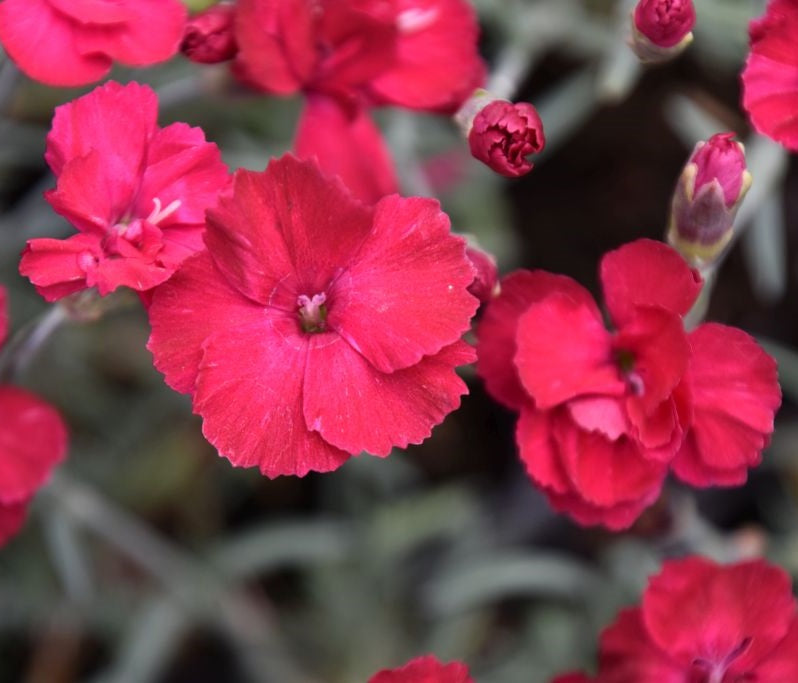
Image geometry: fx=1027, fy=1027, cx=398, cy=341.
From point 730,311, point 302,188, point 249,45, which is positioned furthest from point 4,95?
point 730,311

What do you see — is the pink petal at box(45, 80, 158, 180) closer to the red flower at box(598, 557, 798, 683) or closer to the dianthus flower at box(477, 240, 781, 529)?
the dianthus flower at box(477, 240, 781, 529)

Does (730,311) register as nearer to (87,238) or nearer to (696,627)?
(696,627)

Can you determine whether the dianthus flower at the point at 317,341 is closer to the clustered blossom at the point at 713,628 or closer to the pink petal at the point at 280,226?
the pink petal at the point at 280,226

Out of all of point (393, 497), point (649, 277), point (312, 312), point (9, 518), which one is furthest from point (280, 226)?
point (393, 497)

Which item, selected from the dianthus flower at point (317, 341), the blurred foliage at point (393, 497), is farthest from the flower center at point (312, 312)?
the blurred foliage at point (393, 497)

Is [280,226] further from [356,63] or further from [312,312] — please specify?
[356,63]
